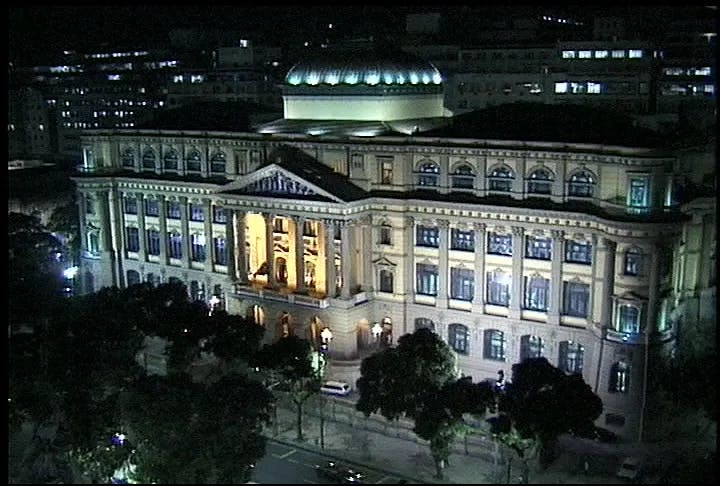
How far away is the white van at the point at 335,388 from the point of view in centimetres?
8262

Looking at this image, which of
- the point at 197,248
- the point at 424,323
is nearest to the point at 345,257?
the point at 424,323

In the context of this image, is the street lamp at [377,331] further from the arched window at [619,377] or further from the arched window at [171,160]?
the arched window at [171,160]

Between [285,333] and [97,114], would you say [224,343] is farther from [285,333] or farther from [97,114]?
[97,114]

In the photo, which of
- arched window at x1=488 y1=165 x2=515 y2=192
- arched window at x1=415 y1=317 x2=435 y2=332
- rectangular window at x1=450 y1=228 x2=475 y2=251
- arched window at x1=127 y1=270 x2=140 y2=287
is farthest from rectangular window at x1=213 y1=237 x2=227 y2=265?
arched window at x1=488 y1=165 x2=515 y2=192

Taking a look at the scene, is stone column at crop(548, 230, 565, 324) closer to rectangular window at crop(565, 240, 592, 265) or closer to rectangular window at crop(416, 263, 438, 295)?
rectangular window at crop(565, 240, 592, 265)

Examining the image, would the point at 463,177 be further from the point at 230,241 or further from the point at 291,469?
the point at 291,469

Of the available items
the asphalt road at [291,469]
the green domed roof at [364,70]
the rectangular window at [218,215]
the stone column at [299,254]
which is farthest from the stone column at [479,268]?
the rectangular window at [218,215]

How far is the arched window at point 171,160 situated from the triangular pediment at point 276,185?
13.9 meters

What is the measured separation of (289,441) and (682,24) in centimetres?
9686

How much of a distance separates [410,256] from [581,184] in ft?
60.4

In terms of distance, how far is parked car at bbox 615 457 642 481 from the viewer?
64.3 meters

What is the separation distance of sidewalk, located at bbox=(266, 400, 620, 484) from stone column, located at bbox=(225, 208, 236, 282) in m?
21.2

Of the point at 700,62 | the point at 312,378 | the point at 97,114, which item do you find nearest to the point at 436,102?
the point at 312,378

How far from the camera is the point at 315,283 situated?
92.1 m
